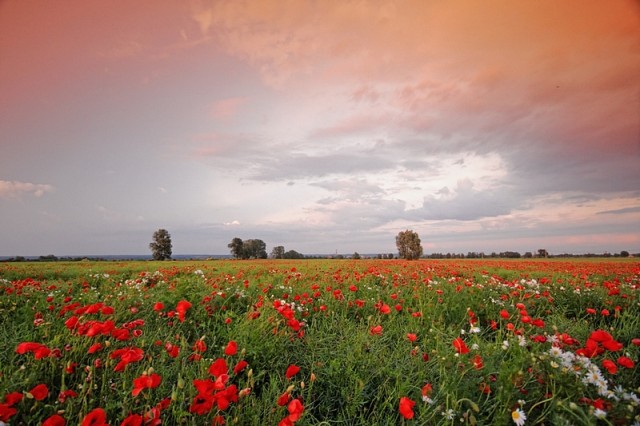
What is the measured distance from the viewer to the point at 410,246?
60.2m

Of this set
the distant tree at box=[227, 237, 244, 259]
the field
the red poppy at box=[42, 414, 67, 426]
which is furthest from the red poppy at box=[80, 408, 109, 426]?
the distant tree at box=[227, 237, 244, 259]

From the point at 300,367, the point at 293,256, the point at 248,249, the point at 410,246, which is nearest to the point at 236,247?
the point at 248,249

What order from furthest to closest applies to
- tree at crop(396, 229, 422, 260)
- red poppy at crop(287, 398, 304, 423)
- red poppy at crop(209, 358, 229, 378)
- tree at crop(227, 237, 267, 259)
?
tree at crop(227, 237, 267, 259)
tree at crop(396, 229, 422, 260)
red poppy at crop(209, 358, 229, 378)
red poppy at crop(287, 398, 304, 423)

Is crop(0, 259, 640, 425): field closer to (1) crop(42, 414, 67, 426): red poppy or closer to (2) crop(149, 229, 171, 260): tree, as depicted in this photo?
(1) crop(42, 414, 67, 426): red poppy

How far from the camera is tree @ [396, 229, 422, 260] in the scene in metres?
59.8

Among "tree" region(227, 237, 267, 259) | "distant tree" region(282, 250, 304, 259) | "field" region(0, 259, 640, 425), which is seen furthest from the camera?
"tree" region(227, 237, 267, 259)

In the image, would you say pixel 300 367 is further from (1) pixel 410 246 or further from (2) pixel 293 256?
(2) pixel 293 256

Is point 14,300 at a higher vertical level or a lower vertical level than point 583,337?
higher

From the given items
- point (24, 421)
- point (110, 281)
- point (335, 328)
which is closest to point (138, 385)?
point (24, 421)

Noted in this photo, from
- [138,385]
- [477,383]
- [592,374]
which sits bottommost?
[477,383]

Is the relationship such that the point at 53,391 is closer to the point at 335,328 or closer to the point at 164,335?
the point at 164,335

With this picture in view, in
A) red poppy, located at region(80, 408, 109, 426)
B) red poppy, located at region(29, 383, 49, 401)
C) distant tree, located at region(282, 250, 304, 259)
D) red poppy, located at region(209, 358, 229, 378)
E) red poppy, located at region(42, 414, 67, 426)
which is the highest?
red poppy, located at region(209, 358, 229, 378)

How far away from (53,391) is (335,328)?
10.4 ft

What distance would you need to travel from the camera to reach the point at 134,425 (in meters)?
1.70
